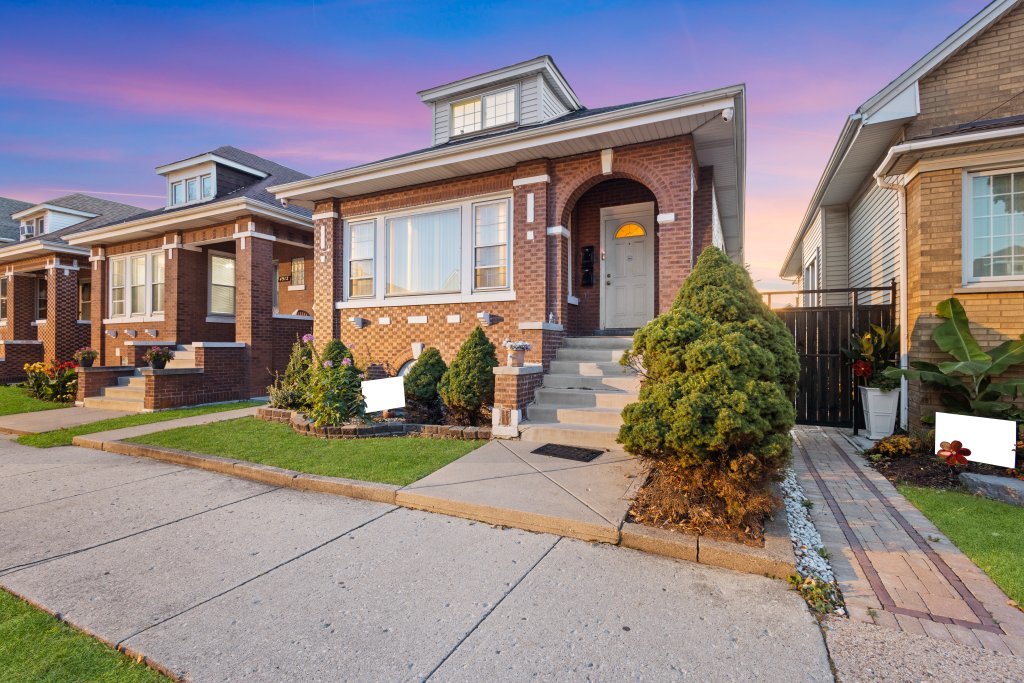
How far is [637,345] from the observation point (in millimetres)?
3879

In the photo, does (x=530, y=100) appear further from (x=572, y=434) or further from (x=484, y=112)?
(x=572, y=434)

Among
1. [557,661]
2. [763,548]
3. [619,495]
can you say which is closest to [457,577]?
[557,661]

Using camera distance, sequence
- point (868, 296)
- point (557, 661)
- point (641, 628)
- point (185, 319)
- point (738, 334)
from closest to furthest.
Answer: point (557, 661)
point (641, 628)
point (738, 334)
point (868, 296)
point (185, 319)

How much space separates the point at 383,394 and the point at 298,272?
11.0 meters

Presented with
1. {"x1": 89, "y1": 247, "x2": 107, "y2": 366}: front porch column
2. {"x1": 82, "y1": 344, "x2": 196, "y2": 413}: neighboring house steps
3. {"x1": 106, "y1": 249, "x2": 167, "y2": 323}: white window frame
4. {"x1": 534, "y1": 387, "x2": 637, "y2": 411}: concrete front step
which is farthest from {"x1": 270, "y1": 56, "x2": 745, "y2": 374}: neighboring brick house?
{"x1": 89, "y1": 247, "x2": 107, "y2": 366}: front porch column

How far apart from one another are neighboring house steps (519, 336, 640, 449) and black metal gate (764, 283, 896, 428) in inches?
114

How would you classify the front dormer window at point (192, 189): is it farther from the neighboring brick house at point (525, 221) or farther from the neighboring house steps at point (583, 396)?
the neighboring house steps at point (583, 396)

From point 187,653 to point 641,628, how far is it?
2279 millimetres

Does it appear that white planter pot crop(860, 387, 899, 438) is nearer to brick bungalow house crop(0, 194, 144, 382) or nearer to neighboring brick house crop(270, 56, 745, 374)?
neighboring brick house crop(270, 56, 745, 374)

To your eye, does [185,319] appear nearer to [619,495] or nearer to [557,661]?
[619,495]

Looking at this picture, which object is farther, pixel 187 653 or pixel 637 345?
pixel 637 345

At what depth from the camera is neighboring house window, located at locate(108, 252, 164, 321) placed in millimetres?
13242

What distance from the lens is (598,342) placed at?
802cm

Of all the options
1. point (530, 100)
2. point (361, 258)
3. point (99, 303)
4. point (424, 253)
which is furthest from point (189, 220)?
point (530, 100)
